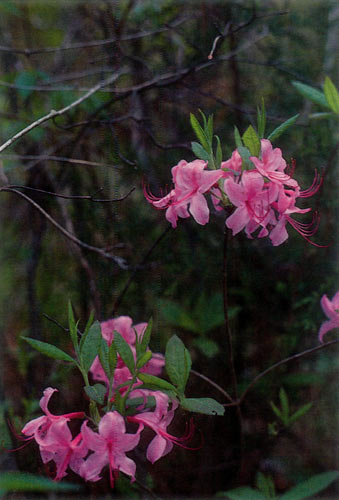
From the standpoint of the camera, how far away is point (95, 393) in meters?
0.54

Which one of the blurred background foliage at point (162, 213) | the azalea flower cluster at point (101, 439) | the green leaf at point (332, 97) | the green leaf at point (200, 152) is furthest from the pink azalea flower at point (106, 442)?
the green leaf at point (332, 97)

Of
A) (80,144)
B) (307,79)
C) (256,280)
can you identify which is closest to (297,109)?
(307,79)

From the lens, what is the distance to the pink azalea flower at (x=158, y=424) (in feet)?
1.76

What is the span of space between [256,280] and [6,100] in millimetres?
687

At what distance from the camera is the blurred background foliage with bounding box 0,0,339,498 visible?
977mm

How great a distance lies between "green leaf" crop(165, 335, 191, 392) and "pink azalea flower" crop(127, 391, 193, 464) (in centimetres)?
2

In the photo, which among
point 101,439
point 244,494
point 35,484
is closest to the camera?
point 35,484

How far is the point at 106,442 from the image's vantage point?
1.66 feet

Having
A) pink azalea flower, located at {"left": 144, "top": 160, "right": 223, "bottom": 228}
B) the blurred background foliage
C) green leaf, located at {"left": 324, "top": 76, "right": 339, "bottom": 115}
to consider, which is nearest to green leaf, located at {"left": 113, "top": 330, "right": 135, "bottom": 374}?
pink azalea flower, located at {"left": 144, "top": 160, "right": 223, "bottom": 228}

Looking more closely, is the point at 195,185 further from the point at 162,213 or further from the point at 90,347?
the point at 162,213

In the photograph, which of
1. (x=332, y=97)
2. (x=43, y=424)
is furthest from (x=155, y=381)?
(x=332, y=97)

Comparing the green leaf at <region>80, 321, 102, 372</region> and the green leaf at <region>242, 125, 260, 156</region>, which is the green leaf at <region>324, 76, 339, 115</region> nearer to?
the green leaf at <region>242, 125, 260, 156</region>

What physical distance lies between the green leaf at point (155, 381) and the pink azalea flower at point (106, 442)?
0.05 metres

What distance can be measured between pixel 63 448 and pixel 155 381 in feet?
0.38
